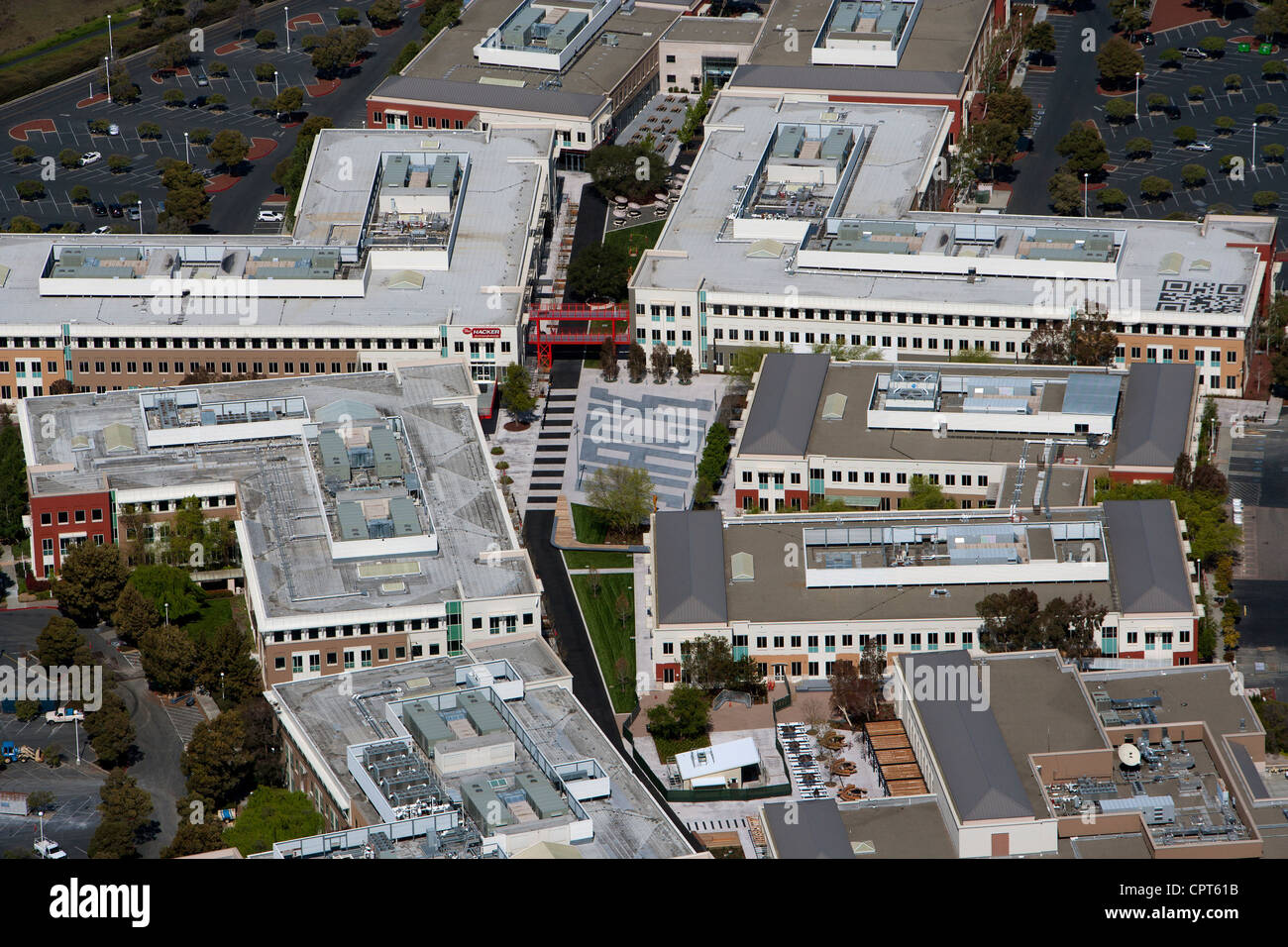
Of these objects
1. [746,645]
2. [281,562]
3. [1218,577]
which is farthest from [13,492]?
[1218,577]

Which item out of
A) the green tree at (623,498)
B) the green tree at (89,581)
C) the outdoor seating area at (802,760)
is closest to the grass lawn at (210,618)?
the green tree at (89,581)

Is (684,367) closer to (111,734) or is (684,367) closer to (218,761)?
(111,734)

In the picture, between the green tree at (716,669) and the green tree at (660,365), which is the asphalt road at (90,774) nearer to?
the green tree at (716,669)

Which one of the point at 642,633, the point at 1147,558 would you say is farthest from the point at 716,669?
the point at 1147,558

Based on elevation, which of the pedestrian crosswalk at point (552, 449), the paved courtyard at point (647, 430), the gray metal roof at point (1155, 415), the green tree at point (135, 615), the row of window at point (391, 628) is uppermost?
the gray metal roof at point (1155, 415)

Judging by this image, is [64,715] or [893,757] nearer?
[893,757]

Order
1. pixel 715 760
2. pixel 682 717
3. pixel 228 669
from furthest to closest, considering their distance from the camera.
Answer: pixel 228 669, pixel 682 717, pixel 715 760
